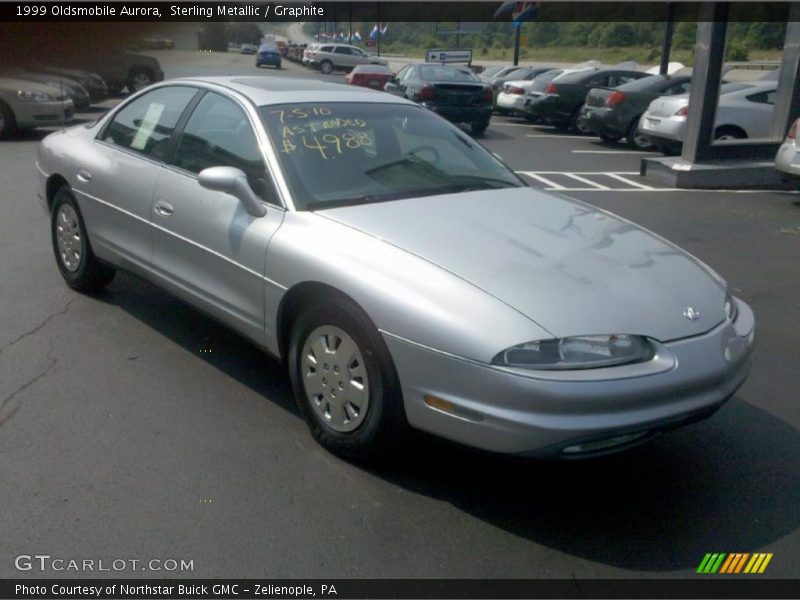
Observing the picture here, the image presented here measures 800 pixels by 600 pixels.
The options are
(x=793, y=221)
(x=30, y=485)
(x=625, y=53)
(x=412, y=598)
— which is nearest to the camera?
(x=412, y=598)

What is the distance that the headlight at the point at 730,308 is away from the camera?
384 cm

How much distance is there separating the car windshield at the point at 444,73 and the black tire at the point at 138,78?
9.09m

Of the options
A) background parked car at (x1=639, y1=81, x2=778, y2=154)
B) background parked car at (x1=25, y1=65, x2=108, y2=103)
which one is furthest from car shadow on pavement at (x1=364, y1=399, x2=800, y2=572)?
background parked car at (x1=25, y1=65, x2=108, y2=103)

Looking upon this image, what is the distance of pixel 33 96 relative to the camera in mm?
15086

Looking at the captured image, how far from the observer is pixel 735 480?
381 centimetres

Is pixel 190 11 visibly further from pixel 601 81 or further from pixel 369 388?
pixel 369 388

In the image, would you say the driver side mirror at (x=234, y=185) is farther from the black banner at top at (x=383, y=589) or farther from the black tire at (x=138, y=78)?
the black tire at (x=138, y=78)

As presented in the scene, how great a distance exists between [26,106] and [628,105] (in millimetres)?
10763

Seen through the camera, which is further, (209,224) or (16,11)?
(16,11)

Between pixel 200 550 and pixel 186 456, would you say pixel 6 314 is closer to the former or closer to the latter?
pixel 186 456

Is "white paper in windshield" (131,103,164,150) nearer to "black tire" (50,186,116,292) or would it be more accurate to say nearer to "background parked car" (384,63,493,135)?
"black tire" (50,186,116,292)

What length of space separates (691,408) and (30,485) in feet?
8.76

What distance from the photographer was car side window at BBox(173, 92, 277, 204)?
442 cm

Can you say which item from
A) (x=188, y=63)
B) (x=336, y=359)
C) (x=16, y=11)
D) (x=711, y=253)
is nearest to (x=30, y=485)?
(x=336, y=359)
